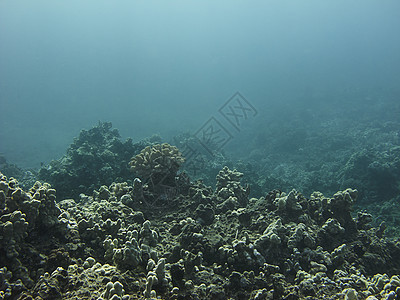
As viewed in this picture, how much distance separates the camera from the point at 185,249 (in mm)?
3986

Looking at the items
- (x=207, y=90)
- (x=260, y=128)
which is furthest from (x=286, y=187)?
(x=207, y=90)

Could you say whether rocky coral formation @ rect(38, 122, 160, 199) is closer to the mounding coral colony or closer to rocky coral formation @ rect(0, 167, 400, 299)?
the mounding coral colony

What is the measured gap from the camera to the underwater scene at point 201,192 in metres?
3.05

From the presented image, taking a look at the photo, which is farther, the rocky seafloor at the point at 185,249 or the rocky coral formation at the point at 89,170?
the rocky coral formation at the point at 89,170

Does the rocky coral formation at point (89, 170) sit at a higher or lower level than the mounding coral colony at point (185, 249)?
higher

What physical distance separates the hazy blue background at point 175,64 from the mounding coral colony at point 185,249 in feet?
79.9

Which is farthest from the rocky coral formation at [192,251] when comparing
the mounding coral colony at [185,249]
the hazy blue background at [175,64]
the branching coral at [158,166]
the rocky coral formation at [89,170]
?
the hazy blue background at [175,64]

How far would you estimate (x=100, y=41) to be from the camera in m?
124

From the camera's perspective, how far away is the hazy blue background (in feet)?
141

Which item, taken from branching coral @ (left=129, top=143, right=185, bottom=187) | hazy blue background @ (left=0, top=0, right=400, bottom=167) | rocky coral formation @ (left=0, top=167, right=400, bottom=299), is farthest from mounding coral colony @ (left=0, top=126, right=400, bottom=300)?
hazy blue background @ (left=0, top=0, right=400, bottom=167)

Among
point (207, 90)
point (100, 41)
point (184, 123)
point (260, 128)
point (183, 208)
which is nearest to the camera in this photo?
point (183, 208)

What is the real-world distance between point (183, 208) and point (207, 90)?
66487 mm

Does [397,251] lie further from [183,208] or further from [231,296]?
[183,208]

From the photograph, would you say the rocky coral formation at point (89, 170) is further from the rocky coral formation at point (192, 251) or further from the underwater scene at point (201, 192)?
the rocky coral formation at point (192, 251)
